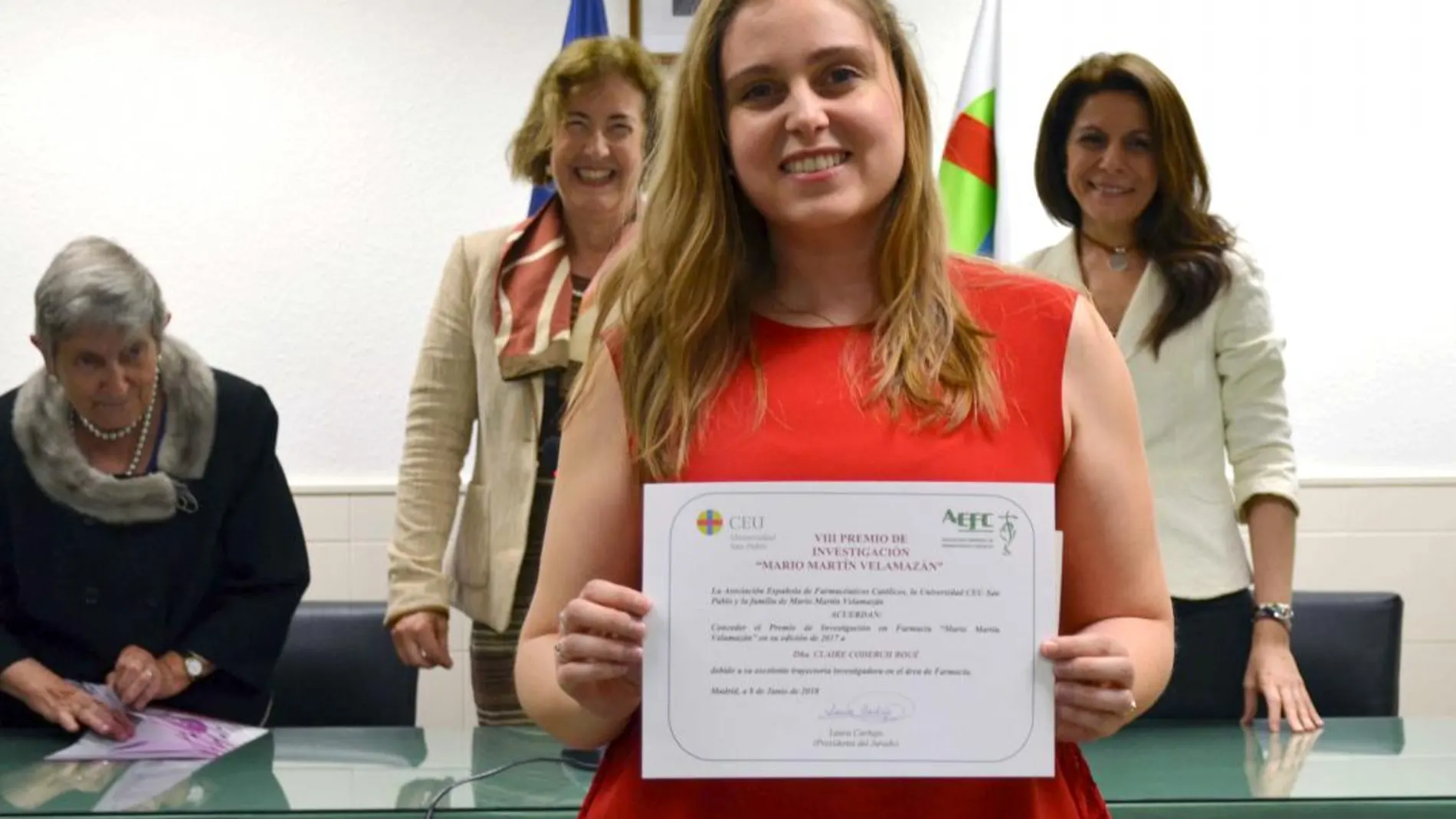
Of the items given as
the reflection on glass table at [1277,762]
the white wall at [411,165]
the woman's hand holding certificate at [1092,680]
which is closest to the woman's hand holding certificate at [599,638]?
the woman's hand holding certificate at [1092,680]

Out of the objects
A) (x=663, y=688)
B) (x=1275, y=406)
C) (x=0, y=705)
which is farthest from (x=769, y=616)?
(x=0, y=705)

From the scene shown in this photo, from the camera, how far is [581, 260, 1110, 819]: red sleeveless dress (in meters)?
1.17

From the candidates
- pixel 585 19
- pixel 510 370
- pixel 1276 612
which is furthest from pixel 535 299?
pixel 585 19

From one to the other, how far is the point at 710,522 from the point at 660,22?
3317 mm

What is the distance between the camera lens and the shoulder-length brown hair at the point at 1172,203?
95.4 inches

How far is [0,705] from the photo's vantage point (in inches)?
101

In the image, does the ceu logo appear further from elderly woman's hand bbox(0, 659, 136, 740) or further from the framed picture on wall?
the framed picture on wall

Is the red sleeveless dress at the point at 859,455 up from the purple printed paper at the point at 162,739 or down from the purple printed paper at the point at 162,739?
up

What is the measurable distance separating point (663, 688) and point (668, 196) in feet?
1.43

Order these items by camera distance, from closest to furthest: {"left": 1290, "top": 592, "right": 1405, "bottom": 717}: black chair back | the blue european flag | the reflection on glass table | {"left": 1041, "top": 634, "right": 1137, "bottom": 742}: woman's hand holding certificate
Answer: {"left": 1041, "top": 634, "right": 1137, "bottom": 742}: woman's hand holding certificate → the reflection on glass table → {"left": 1290, "top": 592, "right": 1405, "bottom": 717}: black chair back → the blue european flag

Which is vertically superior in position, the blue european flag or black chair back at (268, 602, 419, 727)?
the blue european flag

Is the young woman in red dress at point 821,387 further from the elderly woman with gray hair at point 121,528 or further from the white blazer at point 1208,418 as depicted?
the elderly woman with gray hair at point 121,528

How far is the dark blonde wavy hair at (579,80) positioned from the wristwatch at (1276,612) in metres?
1.23

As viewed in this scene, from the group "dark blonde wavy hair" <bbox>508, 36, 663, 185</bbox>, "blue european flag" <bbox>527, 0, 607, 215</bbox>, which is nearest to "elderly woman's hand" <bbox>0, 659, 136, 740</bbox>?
"dark blonde wavy hair" <bbox>508, 36, 663, 185</bbox>
